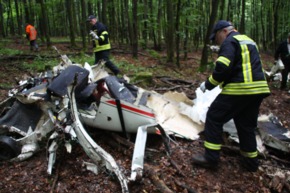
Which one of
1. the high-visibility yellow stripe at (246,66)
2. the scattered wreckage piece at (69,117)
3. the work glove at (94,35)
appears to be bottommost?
the scattered wreckage piece at (69,117)

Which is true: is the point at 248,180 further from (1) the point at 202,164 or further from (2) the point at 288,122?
(2) the point at 288,122

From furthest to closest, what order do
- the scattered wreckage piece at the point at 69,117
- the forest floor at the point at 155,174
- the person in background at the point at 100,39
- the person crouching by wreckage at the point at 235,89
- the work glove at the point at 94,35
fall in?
the person in background at the point at 100,39, the work glove at the point at 94,35, the scattered wreckage piece at the point at 69,117, the person crouching by wreckage at the point at 235,89, the forest floor at the point at 155,174

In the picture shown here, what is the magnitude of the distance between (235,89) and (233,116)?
43 cm

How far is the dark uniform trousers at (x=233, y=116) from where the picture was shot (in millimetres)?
3906

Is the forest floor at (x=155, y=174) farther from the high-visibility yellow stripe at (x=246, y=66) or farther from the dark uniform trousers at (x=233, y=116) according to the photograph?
the high-visibility yellow stripe at (x=246, y=66)

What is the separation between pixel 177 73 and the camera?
38.0 ft

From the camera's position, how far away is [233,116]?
13.3 ft

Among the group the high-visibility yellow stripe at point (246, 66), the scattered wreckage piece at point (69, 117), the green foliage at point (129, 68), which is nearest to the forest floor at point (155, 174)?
the scattered wreckage piece at point (69, 117)

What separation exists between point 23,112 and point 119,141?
1709 mm

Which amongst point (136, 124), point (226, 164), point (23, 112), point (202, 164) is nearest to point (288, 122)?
point (226, 164)

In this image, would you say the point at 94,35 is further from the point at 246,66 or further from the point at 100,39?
the point at 246,66

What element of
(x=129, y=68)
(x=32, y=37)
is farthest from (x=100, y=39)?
(x=32, y=37)

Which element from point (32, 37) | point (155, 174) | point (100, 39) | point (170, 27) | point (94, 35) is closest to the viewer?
point (155, 174)

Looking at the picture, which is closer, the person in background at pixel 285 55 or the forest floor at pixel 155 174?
the forest floor at pixel 155 174
